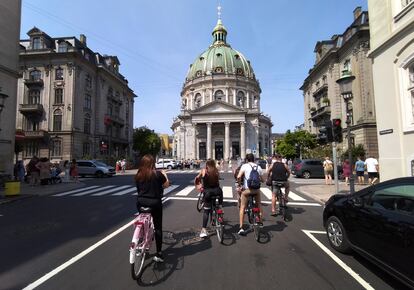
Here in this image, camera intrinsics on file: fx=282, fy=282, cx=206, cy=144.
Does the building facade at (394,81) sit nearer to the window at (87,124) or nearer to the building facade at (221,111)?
the window at (87,124)

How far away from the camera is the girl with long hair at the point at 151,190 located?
459 cm

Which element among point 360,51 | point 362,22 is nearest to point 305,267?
point 360,51

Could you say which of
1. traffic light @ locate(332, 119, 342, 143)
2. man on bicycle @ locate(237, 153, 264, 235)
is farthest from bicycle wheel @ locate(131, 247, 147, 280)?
traffic light @ locate(332, 119, 342, 143)

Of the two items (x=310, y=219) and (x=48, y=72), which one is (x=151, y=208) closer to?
(x=310, y=219)

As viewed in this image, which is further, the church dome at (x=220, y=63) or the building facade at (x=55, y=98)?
the church dome at (x=220, y=63)

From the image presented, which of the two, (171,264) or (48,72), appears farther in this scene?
(48,72)

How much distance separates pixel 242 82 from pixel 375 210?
79255 mm

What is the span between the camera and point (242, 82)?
8094 centimetres

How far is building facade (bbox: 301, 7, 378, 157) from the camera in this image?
112 feet

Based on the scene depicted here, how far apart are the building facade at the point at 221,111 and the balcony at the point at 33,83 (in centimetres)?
3584

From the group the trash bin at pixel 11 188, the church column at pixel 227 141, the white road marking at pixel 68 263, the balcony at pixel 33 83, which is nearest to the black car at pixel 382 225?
the white road marking at pixel 68 263

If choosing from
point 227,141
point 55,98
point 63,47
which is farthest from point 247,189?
point 227,141

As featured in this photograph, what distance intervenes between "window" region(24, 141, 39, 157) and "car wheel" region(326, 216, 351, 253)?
151ft

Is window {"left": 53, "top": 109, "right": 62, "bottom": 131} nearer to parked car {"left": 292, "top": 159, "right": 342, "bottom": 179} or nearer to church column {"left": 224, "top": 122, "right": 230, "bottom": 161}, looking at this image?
parked car {"left": 292, "top": 159, "right": 342, "bottom": 179}
